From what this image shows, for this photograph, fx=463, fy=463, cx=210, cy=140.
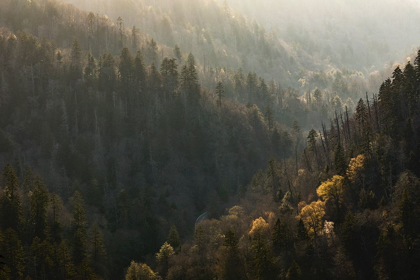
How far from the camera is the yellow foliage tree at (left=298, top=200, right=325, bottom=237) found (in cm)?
9119

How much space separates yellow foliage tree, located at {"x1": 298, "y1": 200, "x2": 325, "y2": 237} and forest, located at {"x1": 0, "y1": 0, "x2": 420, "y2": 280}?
284mm

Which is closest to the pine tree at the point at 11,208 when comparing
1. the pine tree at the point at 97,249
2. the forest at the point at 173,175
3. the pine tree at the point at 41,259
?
Result: the forest at the point at 173,175

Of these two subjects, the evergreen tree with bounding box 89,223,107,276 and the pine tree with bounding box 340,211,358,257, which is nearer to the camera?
the pine tree with bounding box 340,211,358,257

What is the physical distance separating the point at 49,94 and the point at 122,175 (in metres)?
37.3

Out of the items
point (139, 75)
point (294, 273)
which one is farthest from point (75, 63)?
point (294, 273)

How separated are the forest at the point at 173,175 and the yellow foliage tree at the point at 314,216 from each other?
284 millimetres

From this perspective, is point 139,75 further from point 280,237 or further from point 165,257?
point 280,237

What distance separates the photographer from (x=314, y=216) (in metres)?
92.1

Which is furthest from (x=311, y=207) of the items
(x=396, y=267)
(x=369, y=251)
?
(x=396, y=267)

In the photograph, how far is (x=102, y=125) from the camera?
149750 mm

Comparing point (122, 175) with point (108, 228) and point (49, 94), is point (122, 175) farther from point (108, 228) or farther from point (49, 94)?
point (49, 94)

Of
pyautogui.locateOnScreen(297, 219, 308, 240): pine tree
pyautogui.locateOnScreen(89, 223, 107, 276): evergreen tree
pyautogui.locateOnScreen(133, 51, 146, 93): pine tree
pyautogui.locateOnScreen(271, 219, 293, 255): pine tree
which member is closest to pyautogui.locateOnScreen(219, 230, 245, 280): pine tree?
pyautogui.locateOnScreen(271, 219, 293, 255): pine tree

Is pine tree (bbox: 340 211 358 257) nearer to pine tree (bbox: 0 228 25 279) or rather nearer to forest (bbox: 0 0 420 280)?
forest (bbox: 0 0 420 280)

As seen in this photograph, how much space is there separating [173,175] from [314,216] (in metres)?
63.5
